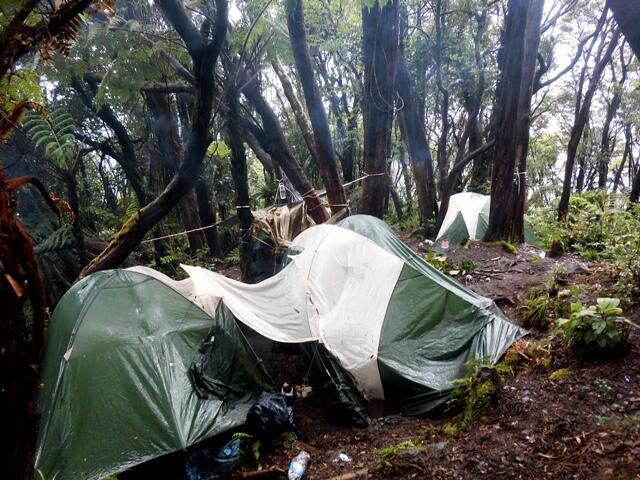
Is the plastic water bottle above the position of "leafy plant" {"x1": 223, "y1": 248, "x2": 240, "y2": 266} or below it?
below

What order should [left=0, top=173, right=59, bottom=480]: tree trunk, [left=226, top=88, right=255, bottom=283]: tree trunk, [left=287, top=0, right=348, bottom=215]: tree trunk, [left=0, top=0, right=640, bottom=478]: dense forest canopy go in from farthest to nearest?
[left=287, top=0, right=348, bottom=215]: tree trunk → [left=226, top=88, right=255, bottom=283]: tree trunk → [left=0, top=0, right=640, bottom=478]: dense forest canopy → [left=0, top=173, right=59, bottom=480]: tree trunk

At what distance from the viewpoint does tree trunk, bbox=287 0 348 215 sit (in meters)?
6.16

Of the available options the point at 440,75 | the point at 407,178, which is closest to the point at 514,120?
the point at 440,75

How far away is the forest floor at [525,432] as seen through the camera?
2.64 metres

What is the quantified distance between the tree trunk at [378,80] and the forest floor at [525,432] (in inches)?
146

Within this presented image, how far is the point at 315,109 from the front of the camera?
686 centimetres

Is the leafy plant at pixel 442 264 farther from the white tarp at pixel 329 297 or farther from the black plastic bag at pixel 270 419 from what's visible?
the black plastic bag at pixel 270 419

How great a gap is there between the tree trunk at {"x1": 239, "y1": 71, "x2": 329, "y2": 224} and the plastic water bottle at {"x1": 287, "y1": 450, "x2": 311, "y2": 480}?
4.35 metres

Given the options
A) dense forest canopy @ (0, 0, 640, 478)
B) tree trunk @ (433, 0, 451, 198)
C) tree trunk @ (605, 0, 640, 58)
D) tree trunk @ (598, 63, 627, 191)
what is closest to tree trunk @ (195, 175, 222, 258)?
dense forest canopy @ (0, 0, 640, 478)

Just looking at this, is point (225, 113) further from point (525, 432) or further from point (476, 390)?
point (525, 432)

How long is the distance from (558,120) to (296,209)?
745 inches

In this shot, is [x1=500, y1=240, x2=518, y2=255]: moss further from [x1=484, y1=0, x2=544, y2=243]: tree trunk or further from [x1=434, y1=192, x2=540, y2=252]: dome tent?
[x1=434, y1=192, x2=540, y2=252]: dome tent

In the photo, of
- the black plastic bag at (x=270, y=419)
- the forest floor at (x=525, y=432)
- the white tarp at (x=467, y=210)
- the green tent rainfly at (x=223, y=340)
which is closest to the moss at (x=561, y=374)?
the forest floor at (x=525, y=432)

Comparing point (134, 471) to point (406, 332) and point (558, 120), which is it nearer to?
point (406, 332)
